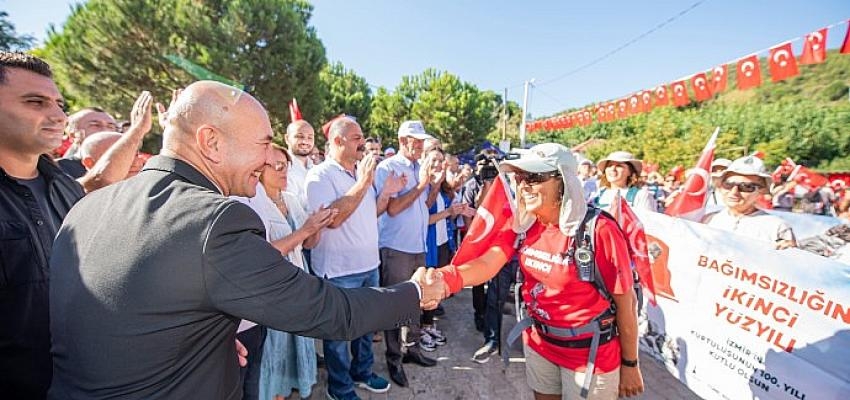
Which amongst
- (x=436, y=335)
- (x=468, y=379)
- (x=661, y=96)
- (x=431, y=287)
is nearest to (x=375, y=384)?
(x=468, y=379)

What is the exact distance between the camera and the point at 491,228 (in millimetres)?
2348

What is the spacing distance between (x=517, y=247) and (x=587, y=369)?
29.8 inches

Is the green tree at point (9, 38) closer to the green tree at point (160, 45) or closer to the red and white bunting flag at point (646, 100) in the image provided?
the green tree at point (160, 45)

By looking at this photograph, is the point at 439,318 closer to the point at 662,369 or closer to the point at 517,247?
the point at 662,369

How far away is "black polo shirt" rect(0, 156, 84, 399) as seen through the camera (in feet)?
4.87

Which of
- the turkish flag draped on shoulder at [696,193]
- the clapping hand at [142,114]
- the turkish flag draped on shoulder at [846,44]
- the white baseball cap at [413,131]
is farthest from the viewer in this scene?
the turkish flag draped on shoulder at [846,44]

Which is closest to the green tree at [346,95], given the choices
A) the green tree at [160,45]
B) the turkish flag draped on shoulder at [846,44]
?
the green tree at [160,45]

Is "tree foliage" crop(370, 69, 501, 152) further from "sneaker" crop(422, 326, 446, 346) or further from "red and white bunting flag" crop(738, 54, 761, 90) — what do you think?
"sneaker" crop(422, 326, 446, 346)

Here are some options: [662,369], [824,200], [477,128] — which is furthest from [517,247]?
[477,128]

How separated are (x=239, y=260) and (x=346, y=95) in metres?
28.2

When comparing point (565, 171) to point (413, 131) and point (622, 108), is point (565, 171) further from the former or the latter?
point (622, 108)

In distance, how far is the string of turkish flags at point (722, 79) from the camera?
21.5 ft

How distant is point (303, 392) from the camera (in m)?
2.78

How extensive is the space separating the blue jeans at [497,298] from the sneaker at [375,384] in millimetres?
1270
